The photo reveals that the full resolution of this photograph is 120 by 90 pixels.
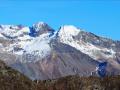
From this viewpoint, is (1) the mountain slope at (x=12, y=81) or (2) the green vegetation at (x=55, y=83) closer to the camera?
(1) the mountain slope at (x=12, y=81)

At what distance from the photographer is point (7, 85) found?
58.8 metres

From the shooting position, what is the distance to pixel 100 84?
222 ft

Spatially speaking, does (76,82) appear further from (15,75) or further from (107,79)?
(15,75)

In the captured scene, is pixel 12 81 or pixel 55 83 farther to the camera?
pixel 55 83

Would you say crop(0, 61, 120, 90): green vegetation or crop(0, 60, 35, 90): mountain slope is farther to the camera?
crop(0, 61, 120, 90): green vegetation

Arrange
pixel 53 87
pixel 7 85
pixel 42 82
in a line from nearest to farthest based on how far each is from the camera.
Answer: pixel 7 85 → pixel 53 87 → pixel 42 82

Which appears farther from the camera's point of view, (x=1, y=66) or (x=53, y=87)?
(x=53, y=87)

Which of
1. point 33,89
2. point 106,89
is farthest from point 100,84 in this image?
point 33,89

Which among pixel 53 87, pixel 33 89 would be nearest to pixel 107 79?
pixel 53 87

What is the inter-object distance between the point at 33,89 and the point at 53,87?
6.24m

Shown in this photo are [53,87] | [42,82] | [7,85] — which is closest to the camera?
[7,85]

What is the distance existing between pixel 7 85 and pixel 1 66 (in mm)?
4168

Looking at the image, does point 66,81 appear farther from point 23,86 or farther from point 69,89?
point 23,86

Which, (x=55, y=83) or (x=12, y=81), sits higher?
(x=55, y=83)
